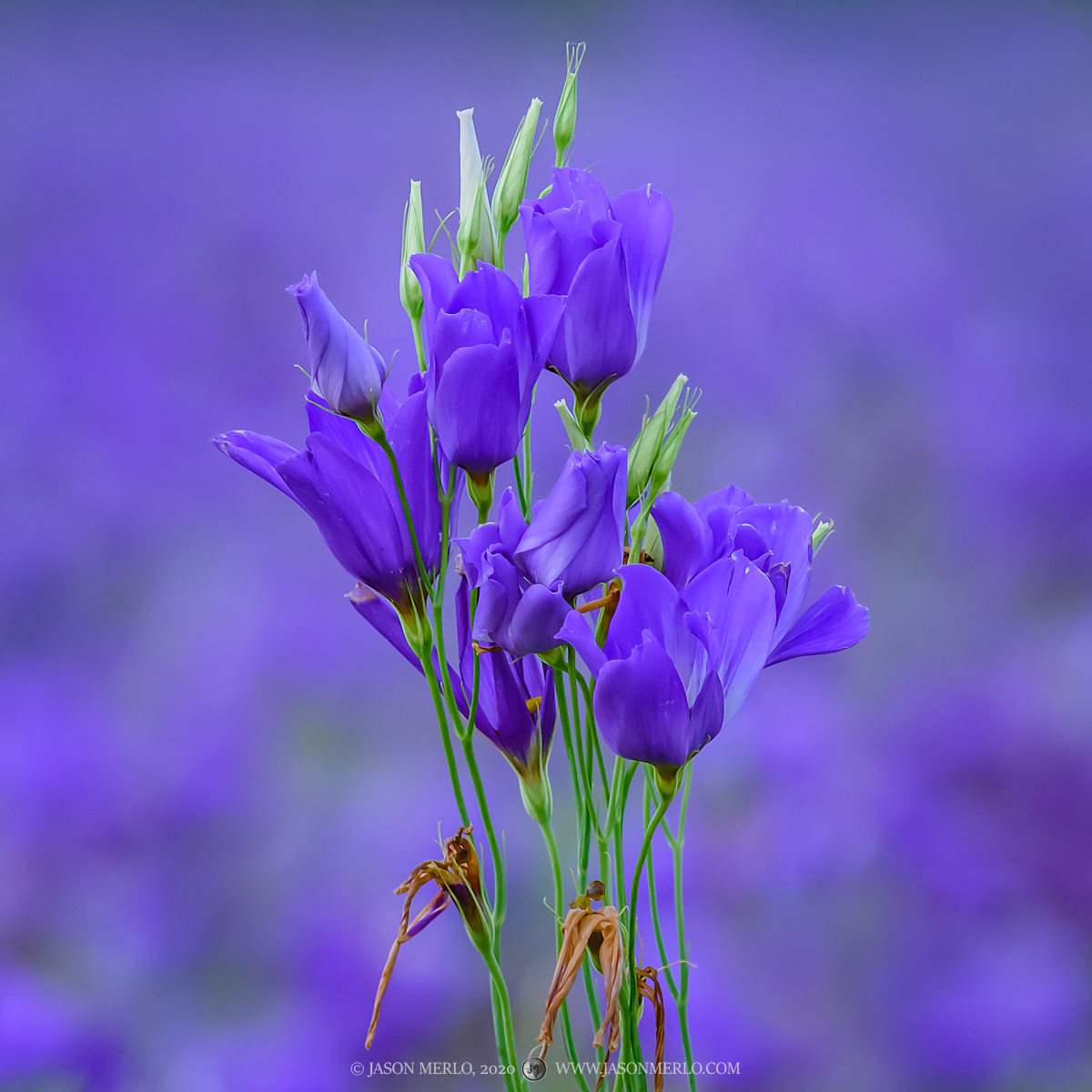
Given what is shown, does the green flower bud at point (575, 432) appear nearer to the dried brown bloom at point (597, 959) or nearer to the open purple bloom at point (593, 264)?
the open purple bloom at point (593, 264)

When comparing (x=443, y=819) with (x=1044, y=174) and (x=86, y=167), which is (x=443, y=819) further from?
(x=1044, y=174)

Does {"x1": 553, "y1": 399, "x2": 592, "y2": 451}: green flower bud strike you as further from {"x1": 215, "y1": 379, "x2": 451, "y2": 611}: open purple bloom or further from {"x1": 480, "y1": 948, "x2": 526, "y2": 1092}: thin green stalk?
{"x1": 480, "y1": 948, "x2": 526, "y2": 1092}: thin green stalk

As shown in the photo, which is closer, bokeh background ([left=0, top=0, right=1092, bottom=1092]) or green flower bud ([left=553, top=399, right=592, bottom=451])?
green flower bud ([left=553, top=399, right=592, bottom=451])

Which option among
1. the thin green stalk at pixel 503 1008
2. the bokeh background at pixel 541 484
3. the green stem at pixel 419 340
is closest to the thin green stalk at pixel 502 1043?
the thin green stalk at pixel 503 1008

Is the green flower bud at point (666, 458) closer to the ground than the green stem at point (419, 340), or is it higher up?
closer to the ground

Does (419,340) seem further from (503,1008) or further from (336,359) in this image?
(503,1008)

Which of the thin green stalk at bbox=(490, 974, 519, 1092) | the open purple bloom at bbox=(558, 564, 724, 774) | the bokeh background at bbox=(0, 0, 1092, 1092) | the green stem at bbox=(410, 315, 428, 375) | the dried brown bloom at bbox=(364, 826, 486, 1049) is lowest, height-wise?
the thin green stalk at bbox=(490, 974, 519, 1092)

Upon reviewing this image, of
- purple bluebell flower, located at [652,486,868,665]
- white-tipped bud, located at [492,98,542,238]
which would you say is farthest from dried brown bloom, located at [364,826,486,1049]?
white-tipped bud, located at [492,98,542,238]

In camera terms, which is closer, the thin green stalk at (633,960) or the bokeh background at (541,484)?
the thin green stalk at (633,960)
